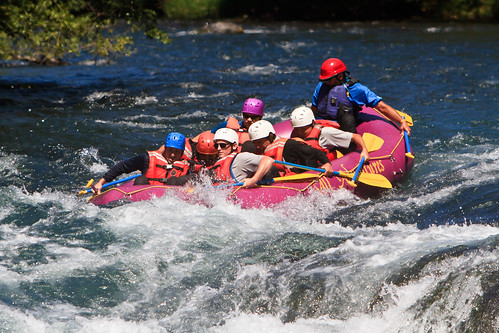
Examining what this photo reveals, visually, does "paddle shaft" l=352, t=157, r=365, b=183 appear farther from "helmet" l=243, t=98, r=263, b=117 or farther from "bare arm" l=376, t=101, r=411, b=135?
"helmet" l=243, t=98, r=263, b=117

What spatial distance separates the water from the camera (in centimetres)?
504

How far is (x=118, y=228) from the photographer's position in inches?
265

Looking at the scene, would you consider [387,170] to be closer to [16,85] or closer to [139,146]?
[139,146]

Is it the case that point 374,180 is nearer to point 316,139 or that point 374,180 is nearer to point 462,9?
point 316,139

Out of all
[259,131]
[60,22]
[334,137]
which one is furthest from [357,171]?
[60,22]

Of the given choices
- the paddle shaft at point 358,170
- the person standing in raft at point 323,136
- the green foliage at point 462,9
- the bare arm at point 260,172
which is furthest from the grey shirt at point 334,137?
the green foliage at point 462,9

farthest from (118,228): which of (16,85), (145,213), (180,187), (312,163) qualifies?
(16,85)

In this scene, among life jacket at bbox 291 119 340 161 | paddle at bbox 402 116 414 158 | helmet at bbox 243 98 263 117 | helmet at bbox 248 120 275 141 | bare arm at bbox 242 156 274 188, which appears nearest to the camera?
bare arm at bbox 242 156 274 188

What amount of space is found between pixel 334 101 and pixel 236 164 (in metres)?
2.08

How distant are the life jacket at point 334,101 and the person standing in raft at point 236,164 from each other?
1.69m

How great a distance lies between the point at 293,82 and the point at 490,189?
28.3 ft

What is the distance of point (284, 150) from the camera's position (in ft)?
24.7

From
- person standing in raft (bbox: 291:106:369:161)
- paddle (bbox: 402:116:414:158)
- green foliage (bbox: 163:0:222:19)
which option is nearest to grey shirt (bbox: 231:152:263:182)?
person standing in raft (bbox: 291:106:369:161)

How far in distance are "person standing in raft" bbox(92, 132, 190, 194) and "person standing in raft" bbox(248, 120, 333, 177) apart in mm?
874
